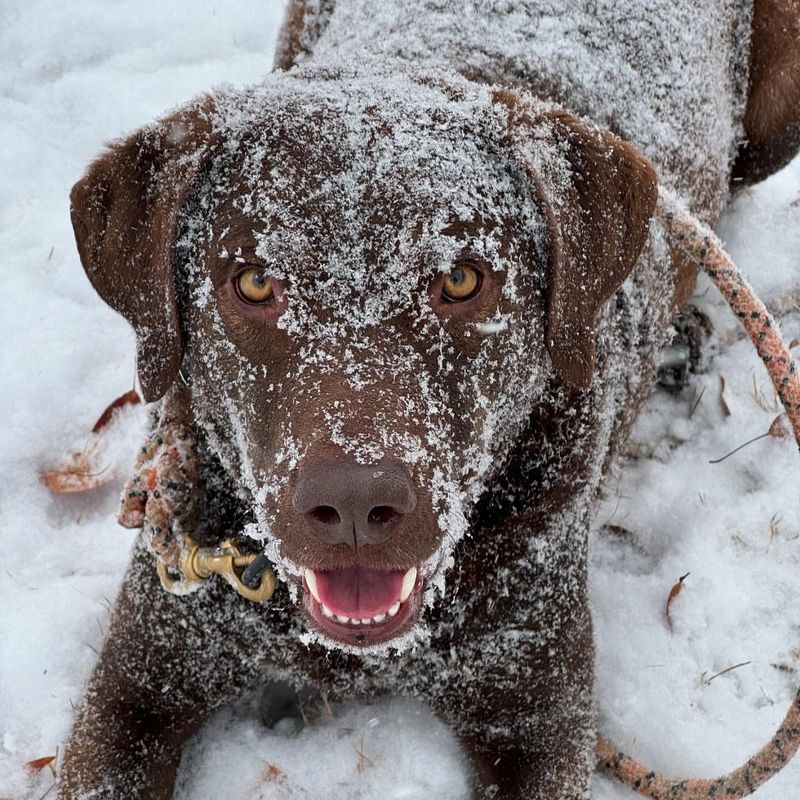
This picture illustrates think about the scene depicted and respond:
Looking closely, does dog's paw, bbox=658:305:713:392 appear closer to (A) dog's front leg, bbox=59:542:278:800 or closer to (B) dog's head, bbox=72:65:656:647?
(B) dog's head, bbox=72:65:656:647

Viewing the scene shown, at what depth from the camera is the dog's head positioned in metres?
2.04

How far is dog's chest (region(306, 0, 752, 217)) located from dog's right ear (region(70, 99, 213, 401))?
3.27 feet

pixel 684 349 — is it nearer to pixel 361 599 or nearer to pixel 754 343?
pixel 754 343

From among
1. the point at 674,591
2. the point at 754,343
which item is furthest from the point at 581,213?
the point at 674,591

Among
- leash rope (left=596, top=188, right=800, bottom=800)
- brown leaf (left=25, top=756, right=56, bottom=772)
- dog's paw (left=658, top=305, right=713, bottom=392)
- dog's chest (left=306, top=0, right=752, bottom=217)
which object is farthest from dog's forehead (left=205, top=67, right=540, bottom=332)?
dog's paw (left=658, top=305, right=713, bottom=392)

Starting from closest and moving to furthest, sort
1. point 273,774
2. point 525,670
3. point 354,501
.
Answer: point 354,501 < point 525,670 < point 273,774

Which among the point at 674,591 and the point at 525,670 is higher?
the point at 525,670

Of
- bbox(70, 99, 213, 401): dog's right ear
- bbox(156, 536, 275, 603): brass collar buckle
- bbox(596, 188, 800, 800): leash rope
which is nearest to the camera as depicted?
bbox(70, 99, 213, 401): dog's right ear

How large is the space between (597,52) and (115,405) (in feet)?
6.24

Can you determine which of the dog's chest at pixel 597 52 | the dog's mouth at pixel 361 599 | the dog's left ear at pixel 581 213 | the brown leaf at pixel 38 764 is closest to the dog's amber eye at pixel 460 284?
the dog's left ear at pixel 581 213

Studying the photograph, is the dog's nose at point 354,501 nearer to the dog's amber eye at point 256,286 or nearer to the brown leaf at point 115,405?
the dog's amber eye at point 256,286

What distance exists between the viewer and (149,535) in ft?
8.19

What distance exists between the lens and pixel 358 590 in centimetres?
214

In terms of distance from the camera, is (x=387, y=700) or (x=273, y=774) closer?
(x=273, y=774)
